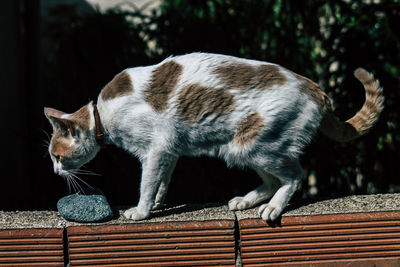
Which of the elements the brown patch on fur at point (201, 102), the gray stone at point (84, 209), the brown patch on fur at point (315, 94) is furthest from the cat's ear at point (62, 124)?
the brown patch on fur at point (315, 94)

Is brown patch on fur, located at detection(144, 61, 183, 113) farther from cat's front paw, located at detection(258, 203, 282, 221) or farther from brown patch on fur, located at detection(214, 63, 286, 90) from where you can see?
cat's front paw, located at detection(258, 203, 282, 221)

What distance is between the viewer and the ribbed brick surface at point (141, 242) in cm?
239

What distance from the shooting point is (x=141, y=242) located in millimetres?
2396

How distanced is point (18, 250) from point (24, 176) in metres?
2.08

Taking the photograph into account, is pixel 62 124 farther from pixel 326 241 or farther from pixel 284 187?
pixel 326 241

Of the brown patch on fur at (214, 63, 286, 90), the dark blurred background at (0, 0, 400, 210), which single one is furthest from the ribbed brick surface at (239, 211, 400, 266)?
the dark blurred background at (0, 0, 400, 210)

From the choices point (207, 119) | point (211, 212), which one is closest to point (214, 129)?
point (207, 119)

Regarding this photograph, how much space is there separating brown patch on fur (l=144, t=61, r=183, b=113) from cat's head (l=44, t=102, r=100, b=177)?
0.33 m

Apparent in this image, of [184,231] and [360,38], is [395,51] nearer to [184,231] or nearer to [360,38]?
[360,38]

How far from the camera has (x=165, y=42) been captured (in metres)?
4.11

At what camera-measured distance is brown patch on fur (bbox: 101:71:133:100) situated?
2.50 metres

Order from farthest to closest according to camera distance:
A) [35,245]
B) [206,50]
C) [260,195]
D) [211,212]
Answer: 1. [206,50]
2. [260,195]
3. [211,212]
4. [35,245]

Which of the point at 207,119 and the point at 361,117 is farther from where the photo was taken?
the point at 361,117

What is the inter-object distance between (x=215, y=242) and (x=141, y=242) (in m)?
0.35
